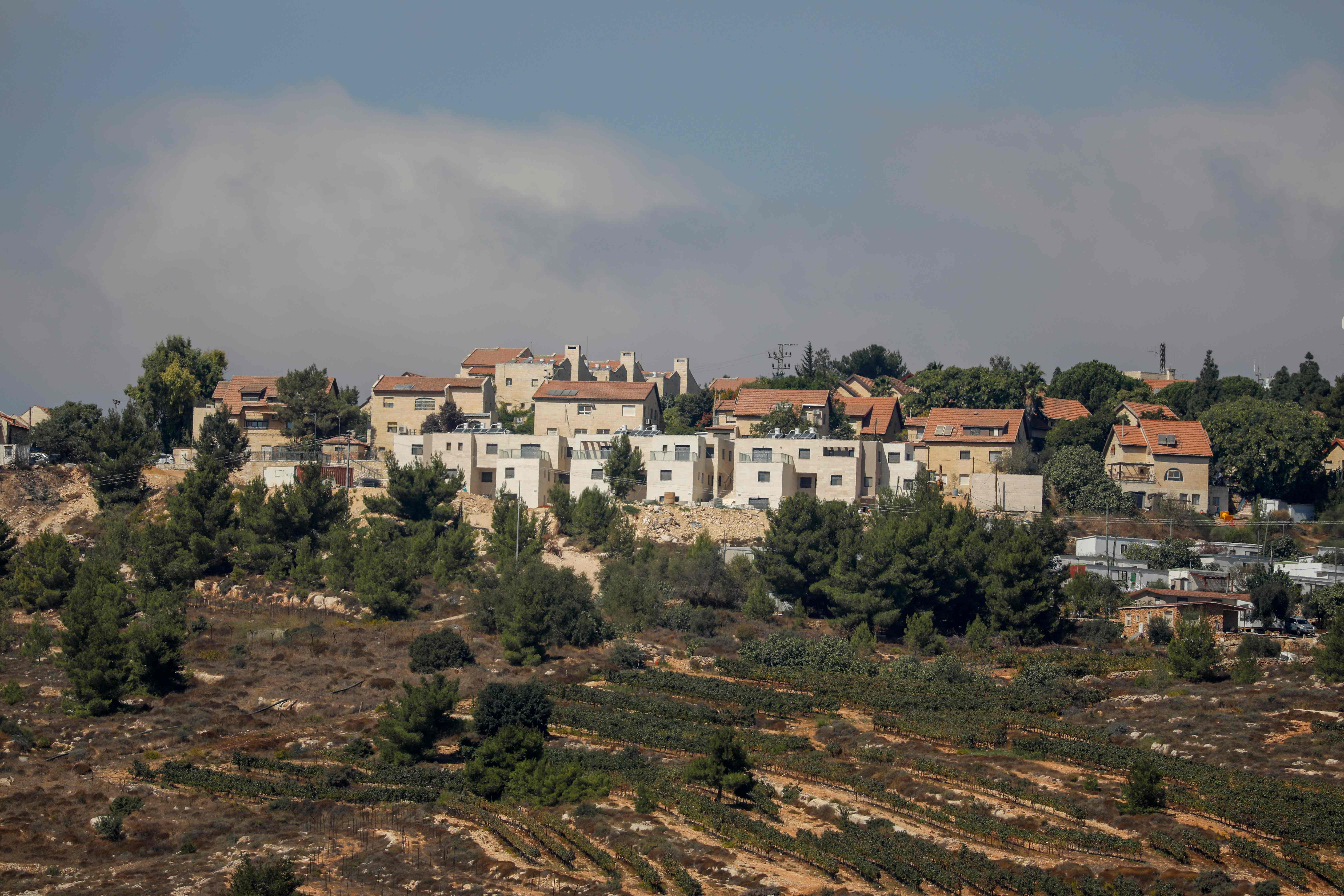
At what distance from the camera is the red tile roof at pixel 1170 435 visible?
251 feet

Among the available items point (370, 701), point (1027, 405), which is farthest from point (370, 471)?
point (1027, 405)

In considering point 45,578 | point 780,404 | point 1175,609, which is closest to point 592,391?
point 780,404

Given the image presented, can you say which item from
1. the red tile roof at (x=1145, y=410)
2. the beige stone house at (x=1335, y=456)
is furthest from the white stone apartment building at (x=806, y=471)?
the beige stone house at (x=1335, y=456)

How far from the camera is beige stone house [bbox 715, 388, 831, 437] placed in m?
83.8

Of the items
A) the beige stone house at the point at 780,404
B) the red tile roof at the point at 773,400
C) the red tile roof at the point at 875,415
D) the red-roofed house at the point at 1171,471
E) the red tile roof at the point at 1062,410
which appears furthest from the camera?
the red tile roof at the point at 1062,410

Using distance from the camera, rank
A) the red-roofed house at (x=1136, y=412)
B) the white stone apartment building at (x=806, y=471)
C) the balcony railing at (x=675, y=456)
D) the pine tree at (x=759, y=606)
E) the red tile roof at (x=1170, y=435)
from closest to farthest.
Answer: the pine tree at (x=759, y=606)
the white stone apartment building at (x=806, y=471)
the balcony railing at (x=675, y=456)
the red tile roof at (x=1170, y=435)
the red-roofed house at (x=1136, y=412)

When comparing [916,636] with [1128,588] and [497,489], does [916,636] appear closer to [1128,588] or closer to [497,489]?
[1128,588]

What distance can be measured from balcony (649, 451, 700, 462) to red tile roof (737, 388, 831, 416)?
10.8m

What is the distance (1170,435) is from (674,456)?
30.4 meters

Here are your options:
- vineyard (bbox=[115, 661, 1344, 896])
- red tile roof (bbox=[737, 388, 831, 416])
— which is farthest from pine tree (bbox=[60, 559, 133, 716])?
red tile roof (bbox=[737, 388, 831, 416])

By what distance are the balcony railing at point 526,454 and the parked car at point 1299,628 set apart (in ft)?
132

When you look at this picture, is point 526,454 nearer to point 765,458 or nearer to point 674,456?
point 674,456

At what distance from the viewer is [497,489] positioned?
7600 centimetres

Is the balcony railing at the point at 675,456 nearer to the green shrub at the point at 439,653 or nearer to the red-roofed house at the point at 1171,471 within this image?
Answer: the red-roofed house at the point at 1171,471
